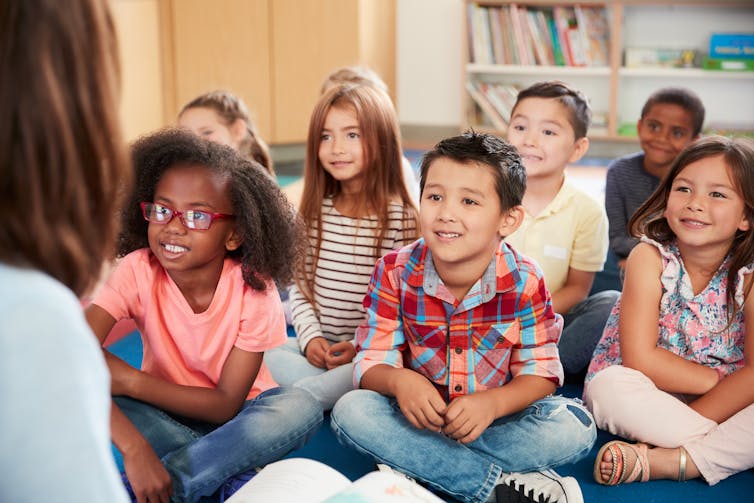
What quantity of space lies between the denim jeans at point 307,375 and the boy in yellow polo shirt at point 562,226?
0.47 metres

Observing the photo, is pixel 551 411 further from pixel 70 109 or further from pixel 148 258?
pixel 70 109

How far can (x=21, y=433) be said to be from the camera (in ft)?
1.85

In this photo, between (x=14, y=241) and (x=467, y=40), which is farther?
(x=467, y=40)

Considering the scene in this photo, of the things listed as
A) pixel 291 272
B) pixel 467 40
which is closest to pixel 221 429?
pixel 291 272

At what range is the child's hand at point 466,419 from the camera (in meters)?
1.21

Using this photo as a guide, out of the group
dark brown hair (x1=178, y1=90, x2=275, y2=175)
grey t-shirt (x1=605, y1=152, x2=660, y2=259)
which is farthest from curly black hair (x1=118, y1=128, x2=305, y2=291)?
grey t-shirt (x1=605, y1=152, x2=660, y2=259)

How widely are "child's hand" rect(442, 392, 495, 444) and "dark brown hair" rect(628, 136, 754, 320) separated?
20.7 inches

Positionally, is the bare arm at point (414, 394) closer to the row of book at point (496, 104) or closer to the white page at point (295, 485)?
the white page at point (295, 485)

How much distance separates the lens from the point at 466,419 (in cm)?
121

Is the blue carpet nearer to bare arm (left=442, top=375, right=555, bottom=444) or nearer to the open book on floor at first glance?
bare arm (left=442, top=375, right=555, bottom=444)

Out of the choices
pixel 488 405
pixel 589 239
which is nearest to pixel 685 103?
pixel 589 239

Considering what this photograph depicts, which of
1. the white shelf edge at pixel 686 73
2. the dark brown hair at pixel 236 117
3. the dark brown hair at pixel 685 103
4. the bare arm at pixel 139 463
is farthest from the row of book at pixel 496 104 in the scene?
the bare arm at pixel 139 463

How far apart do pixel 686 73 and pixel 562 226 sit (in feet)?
7.67

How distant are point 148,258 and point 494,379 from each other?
0.59 m
